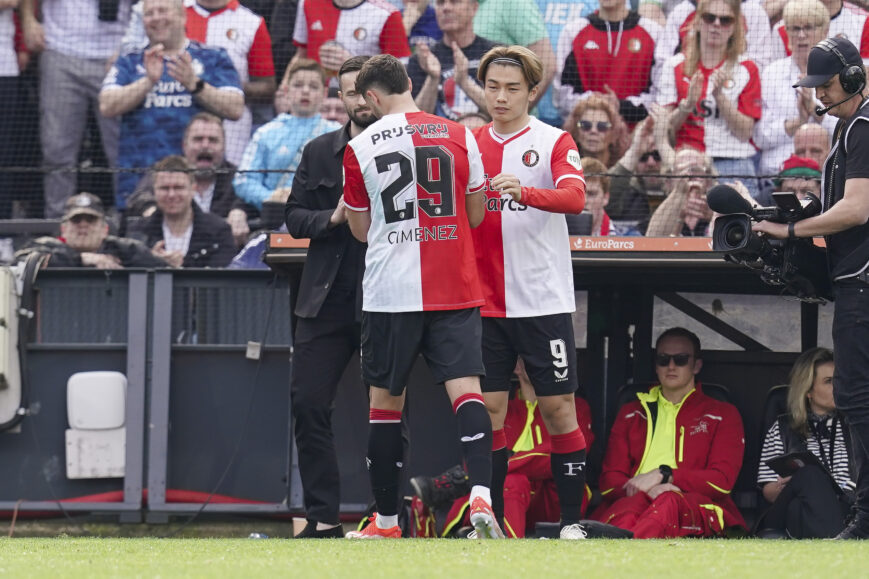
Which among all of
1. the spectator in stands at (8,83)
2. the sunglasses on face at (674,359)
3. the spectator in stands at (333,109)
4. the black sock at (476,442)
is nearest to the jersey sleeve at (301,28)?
the spectator in stands at (333,109)

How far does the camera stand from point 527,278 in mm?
5898

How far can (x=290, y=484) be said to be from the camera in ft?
24.7

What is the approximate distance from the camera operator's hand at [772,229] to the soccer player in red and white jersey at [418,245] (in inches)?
44.3

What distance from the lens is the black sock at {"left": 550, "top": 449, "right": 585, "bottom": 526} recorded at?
234 inches

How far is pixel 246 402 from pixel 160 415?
474 mm

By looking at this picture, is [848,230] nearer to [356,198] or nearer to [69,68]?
[356,198]

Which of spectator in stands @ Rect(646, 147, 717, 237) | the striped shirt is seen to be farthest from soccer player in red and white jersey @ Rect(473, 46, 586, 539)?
spectator in stands @ Rect(646, 147, 717, 237)

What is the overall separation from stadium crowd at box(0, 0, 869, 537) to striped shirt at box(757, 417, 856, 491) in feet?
5.95

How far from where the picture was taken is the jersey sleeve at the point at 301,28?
10.0 meters

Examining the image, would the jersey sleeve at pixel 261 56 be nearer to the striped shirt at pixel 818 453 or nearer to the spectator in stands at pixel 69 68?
the spectator in stands at pixel 69 68

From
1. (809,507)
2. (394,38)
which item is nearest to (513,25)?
(394,38)

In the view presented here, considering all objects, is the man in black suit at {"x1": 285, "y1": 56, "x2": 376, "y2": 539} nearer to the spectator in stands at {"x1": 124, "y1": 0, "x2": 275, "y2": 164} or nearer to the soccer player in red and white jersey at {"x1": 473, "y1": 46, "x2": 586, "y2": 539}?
the soccer player in red and white jersey at {"x1": 473, "y1": 46, "x2": 586, "y2": 539}

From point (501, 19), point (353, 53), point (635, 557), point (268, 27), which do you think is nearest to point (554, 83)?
point (501, 19)

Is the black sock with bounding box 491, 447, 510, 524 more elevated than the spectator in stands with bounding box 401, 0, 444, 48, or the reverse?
the spectator in stands with bounding box 401, 0, 444, 48
